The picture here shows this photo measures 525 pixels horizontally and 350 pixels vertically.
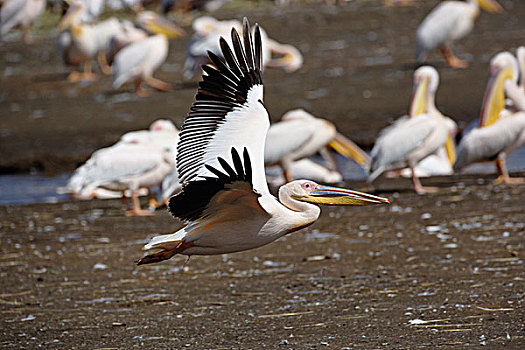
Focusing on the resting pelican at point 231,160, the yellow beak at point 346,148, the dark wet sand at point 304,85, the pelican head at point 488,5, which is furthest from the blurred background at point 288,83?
the resting pelican at point 231,160

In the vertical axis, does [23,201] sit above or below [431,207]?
below

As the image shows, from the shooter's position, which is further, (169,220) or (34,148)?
(34,148)

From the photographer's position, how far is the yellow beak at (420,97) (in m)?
8.67

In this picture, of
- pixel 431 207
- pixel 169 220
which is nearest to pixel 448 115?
pixel 431 207

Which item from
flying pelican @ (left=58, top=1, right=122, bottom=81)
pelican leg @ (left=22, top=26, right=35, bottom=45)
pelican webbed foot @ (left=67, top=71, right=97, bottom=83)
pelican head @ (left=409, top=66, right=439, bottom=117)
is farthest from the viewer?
pelican leg @ (left=22, top=26, right=35, bottom=45)

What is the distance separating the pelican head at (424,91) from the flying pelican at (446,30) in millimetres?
4108

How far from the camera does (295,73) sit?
517 inches

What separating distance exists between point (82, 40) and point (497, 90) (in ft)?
22.4

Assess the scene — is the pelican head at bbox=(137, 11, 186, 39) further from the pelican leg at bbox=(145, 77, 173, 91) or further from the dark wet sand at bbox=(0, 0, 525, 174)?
the pelican leg at bbox=(145, 77, 173, 91)

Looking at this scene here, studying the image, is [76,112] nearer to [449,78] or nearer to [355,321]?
[449,78]

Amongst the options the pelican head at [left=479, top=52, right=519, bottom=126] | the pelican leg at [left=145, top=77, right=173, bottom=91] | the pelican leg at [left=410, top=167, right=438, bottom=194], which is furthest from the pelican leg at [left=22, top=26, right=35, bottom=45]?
the pelican leg at [left=410, top=167, right=438, bottom=194]

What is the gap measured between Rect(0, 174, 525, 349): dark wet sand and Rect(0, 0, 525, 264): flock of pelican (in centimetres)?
38

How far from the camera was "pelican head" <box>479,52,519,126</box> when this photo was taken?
26.9 feet

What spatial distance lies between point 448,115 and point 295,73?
3301 millimetres
